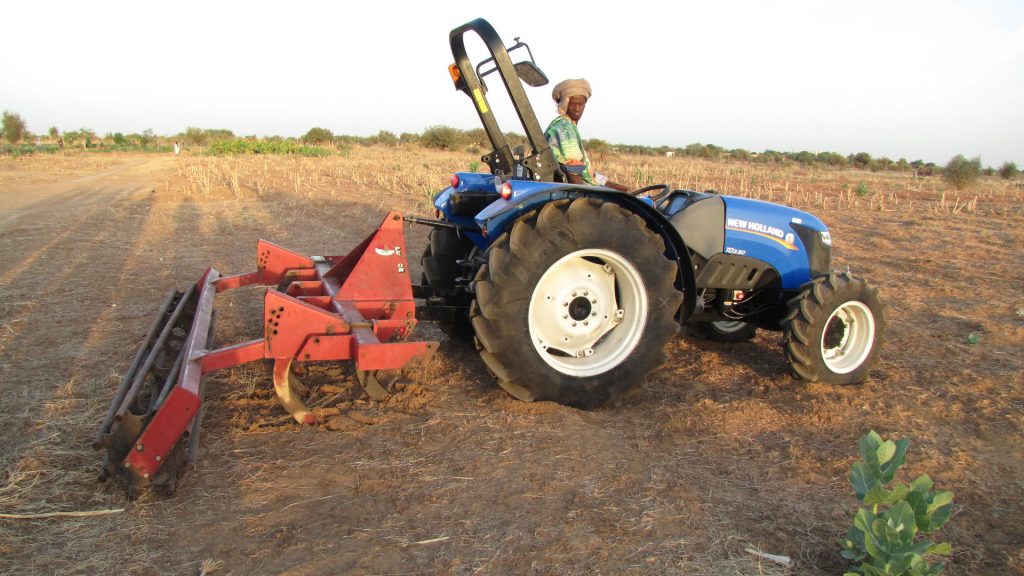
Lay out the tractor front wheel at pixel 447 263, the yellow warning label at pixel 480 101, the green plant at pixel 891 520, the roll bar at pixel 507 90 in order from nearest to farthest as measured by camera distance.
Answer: the green plant at pixel 891 520 < the roll bar at pixel 507 90 < the yellow warning label at pixel 480 101 < the tractor front wheel at pixel 447 263

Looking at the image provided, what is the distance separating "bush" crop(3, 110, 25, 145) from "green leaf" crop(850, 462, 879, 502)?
51369mm

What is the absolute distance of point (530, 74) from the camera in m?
4.00

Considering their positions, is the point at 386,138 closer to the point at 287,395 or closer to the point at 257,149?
the point at 257,149

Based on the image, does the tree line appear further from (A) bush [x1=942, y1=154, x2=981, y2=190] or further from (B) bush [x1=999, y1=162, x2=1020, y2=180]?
(A) bush [x1=942, y1=154, x2=981, y2=190]

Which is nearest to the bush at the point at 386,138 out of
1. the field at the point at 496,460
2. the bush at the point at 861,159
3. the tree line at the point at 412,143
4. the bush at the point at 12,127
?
the tree line at the point at 412,143

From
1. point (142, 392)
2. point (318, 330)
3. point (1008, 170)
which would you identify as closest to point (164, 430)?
point (318, 330)

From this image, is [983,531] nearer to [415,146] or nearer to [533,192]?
[533,192]

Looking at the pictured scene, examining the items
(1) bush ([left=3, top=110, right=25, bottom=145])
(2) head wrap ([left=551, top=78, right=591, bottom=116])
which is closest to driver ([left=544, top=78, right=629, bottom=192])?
(2) head wrap ([left=551, top=78, right=591, bottom=116])

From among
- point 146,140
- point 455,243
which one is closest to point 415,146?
point 146,140

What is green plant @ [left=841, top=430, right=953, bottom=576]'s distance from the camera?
209 centimetres

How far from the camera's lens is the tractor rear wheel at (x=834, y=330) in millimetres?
4102

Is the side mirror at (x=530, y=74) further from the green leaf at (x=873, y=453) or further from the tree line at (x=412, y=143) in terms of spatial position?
the tree line at (x=412, y=143)

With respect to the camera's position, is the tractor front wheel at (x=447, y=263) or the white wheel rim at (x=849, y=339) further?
the tractor front wheel at (x=447, y=263)

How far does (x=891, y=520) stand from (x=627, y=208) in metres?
2.13
